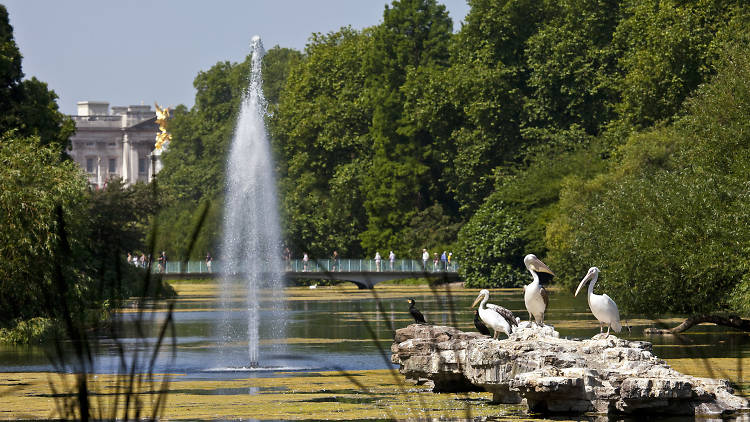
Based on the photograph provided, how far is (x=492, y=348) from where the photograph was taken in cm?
1773

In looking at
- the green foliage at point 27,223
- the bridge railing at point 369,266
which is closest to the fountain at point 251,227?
the bridge railing at point 369,266

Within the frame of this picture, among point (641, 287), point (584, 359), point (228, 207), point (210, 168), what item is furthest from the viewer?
point (210, 168)

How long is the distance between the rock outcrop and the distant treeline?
48.8ft

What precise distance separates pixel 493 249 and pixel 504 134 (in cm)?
1050

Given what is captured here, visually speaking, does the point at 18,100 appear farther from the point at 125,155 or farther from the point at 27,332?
the point at 125,155

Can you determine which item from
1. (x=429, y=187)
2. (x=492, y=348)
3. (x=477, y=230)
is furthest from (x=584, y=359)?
(x=429, y=187)

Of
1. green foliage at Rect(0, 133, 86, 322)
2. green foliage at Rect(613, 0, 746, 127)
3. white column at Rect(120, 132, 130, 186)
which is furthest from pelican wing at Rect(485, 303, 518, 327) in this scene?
white column at Rect(120, 132, 130, 186)

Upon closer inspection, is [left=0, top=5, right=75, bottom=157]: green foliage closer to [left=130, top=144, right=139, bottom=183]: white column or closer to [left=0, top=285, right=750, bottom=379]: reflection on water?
[left=0, top=285, right=750, bottom=379]: reflection on water

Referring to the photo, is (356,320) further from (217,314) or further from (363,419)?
(363,419)

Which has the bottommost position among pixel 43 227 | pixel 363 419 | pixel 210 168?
pixel 363 419

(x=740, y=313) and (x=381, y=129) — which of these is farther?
(x=381, y=129)

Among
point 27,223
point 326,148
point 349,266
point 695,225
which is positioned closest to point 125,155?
point 326,148

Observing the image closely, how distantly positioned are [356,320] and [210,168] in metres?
56.4

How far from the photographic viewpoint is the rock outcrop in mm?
15969
